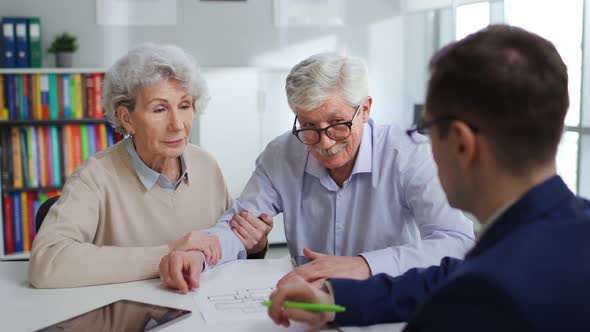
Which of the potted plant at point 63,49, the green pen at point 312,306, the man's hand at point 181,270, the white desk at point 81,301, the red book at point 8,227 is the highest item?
the potted plant at point 63,49

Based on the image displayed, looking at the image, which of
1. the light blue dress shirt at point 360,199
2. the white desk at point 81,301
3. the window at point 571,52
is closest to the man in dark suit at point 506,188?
the white desk at point 81,301

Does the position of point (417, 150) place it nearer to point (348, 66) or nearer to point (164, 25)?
point (348, 66)

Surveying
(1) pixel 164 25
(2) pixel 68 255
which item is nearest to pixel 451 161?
(2) pixel 68 255

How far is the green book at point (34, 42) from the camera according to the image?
421 centimetres

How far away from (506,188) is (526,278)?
0.63 ft

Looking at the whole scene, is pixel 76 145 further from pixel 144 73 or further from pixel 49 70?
pixel 144 73

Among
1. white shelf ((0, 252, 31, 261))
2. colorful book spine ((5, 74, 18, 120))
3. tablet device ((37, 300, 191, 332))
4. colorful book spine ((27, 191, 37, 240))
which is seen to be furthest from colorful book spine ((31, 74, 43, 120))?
tablet device ((37, 300, 191, 332))

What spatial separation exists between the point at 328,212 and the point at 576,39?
2.03 metres

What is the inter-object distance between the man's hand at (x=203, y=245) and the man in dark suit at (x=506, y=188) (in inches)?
34.7

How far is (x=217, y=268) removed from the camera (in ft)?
5.87

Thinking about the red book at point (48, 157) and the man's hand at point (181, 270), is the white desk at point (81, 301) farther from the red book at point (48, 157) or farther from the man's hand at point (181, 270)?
the red book at point (48, 157)

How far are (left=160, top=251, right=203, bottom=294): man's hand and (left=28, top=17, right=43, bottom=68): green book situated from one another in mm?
3057

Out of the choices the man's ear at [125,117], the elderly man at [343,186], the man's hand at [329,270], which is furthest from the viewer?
the man's ear at [125,117]

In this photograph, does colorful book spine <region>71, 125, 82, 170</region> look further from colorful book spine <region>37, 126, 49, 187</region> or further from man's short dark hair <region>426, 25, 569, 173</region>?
man's short dark hair <region>426, 25, 569, 173</region>
